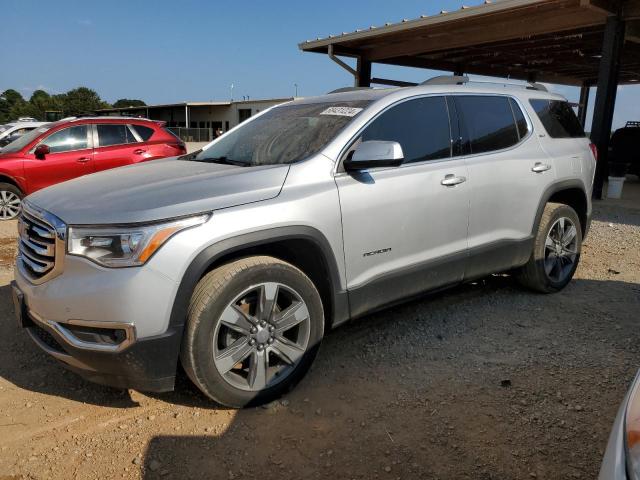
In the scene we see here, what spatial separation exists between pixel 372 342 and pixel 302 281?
1.07m

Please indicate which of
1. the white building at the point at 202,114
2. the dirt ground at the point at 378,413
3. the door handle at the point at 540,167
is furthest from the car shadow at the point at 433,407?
the white building at the point at 202,114

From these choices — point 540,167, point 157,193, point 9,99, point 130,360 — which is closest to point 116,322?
point 130,360

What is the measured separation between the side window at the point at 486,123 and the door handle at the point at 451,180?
33 cm

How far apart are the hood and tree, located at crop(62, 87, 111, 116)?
90.0 meters

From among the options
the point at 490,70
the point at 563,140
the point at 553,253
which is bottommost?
the point at 553,253

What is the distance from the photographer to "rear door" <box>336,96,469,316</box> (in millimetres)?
3074

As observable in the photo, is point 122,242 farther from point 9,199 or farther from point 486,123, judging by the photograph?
point 9,199

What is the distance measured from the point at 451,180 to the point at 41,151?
6.97 meters

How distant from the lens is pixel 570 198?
4.82 meters

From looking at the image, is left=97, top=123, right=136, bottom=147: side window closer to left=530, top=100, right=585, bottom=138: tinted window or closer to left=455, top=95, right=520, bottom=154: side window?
left=455, top=95, right=520, bottom=154: side window

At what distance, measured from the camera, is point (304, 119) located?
11.7 ft

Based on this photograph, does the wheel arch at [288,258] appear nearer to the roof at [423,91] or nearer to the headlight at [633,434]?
the roof at [423,91]

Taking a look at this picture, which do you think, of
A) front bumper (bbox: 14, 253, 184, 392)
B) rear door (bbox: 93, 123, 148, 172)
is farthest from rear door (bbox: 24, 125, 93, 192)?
front bumper (bbox: 14, 253, 184, 392)

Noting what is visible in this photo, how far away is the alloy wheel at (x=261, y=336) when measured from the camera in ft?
8.75
